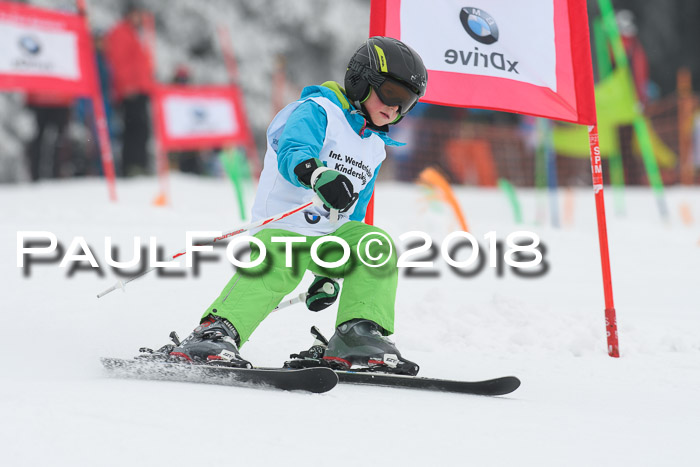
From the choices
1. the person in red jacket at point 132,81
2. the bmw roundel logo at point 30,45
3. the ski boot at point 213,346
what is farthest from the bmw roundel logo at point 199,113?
the ski boot at point 213,346

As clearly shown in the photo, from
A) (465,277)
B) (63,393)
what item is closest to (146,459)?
(63,393)

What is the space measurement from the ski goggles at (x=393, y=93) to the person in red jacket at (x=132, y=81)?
735cm

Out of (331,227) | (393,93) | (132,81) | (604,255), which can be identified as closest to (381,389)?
(331,227)

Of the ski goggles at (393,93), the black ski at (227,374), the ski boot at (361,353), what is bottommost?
the black ski at (227,374)

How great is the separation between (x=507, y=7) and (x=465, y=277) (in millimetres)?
2373

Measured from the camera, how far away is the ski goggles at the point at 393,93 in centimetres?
314

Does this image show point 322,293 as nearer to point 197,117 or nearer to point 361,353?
point 361,353

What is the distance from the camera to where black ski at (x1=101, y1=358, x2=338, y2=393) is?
2627 mm

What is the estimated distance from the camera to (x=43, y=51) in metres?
8.06

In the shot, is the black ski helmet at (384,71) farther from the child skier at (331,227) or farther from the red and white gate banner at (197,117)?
the red and white gate banner at (197,117)

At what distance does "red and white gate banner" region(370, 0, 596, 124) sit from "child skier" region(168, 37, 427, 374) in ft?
2.68

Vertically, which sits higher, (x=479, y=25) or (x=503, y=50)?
(x=479, y=25)

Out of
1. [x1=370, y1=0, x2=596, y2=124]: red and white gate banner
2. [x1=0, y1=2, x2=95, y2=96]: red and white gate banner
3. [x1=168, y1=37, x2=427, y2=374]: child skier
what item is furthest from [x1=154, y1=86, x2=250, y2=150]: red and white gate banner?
[x1=168, y1=37, x2=427, y2=374]: child skier

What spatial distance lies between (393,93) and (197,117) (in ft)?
23.9
